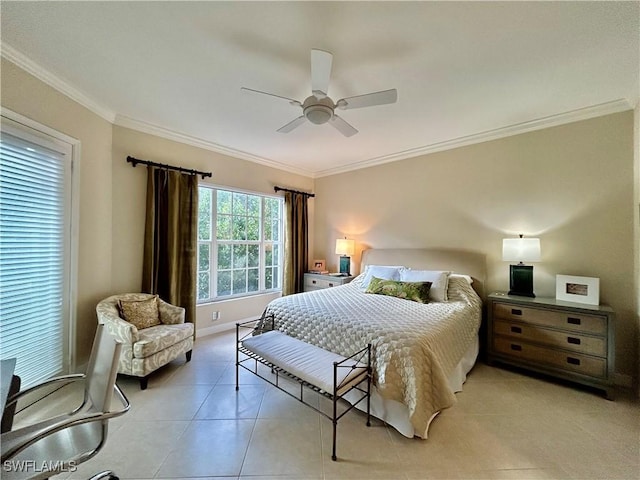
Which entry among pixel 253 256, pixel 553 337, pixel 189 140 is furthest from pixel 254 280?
pixel 553 337

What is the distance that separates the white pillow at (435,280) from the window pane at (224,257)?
8.67 ft

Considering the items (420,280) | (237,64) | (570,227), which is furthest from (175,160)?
(570,227)

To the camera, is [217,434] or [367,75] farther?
[367,75]

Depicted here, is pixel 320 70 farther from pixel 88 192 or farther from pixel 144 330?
pixel 144 330

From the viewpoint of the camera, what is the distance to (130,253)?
3039mm

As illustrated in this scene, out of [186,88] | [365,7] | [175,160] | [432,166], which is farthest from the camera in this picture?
[432,166]

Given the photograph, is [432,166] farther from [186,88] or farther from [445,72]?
[186,88]

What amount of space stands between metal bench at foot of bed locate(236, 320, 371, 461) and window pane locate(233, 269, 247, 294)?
1899 millimetres

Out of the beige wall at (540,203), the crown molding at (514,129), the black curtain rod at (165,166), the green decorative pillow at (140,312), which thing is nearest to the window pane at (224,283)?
the green decorative pillow at (140,312)

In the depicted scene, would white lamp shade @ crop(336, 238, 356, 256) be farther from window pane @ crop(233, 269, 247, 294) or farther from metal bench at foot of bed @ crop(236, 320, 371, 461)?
metal bench at foot of bed @ crop(236, 320, 371, 461)

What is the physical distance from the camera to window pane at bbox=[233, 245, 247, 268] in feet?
13.5

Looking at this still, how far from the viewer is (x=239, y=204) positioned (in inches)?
164

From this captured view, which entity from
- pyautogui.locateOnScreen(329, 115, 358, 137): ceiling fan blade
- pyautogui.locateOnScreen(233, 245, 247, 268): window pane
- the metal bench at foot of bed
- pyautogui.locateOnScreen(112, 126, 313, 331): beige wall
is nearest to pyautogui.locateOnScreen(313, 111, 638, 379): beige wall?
pyautogui.locateOnScreen(329, 115, 358, 137): ceiling fan blade

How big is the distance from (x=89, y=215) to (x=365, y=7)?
3.09m
